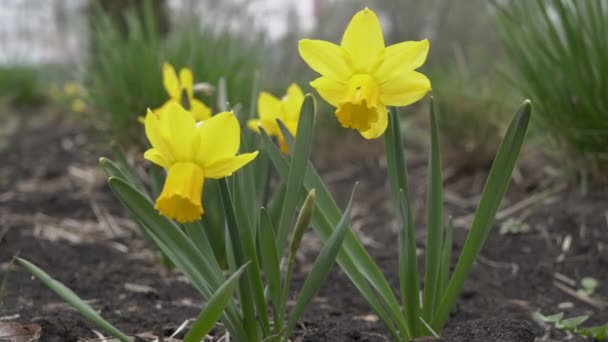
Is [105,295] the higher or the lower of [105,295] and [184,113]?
the lower

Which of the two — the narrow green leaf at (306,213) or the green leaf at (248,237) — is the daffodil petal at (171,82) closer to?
the green leaf at (248,237)

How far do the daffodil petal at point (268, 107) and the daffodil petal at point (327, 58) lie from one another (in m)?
0.43

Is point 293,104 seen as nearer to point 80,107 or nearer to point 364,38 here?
point 364,38

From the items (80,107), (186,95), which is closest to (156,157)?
(186,95)

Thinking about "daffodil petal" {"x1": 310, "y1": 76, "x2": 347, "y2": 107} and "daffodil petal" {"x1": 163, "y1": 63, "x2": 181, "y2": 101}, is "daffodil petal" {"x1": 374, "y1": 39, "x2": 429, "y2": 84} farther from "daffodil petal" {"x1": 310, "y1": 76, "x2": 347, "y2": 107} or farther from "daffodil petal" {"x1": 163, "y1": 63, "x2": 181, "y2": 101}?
"daffodil petal" {"x1": 163, "y1": 63, "x2": 181, "y2": 101}

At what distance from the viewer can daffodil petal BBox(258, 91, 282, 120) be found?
1.55 meters

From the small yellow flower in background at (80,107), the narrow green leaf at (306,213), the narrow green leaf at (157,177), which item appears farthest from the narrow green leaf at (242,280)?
the small yellow flower in background at (80,107)

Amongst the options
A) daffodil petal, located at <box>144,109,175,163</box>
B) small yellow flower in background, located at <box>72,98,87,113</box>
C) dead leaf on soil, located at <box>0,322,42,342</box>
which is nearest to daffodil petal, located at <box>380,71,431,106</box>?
daffodil petal, located at <box>144,109,175,163</box>

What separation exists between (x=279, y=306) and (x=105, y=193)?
2.31 m

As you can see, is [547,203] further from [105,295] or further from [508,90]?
[105,295]

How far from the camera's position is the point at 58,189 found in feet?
11.4

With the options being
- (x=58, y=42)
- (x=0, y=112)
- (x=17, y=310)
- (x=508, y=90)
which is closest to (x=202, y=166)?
(x=17, y=310)

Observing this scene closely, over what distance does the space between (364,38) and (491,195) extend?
36cm

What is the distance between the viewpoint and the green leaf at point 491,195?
108 cm
